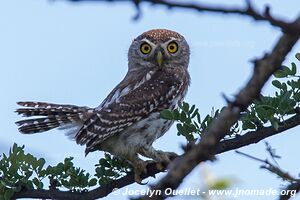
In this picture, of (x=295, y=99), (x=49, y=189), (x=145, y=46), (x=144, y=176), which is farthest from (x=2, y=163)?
(x=145, y=46)

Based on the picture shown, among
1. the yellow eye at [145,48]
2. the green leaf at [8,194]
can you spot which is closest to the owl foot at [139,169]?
the green leaf at [8,194]

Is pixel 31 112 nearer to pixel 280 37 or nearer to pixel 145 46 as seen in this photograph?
pixel 145 46

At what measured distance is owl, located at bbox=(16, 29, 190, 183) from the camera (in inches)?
234

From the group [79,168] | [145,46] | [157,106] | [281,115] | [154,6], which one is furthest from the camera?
[145,46]

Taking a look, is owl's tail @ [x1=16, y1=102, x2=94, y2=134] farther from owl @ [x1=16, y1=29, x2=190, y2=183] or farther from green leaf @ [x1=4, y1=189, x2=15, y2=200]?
green leaf @ [x1=4, y1=189, x2=15, y2=200]

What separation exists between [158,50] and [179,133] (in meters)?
3.07

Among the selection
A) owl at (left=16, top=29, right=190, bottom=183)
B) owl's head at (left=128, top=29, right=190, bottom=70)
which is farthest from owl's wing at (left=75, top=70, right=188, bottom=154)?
owl's head at (left=128, top=29, right=190, bottom=70)

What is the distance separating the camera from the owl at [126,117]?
594cm

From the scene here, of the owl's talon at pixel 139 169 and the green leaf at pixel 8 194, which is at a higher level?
the green leaf at pixel 8 194

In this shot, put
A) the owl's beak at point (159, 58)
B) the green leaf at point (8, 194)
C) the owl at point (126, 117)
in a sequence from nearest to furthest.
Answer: the green leaf at point (8, 194), the owl at point (126, 117), the owl's beak at point (159, 58)

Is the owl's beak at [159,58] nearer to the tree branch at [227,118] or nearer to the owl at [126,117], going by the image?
the owl at [126,117]

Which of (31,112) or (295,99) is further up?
(295,99)

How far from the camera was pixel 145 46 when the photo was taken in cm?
774

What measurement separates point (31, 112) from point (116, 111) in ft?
2.61
